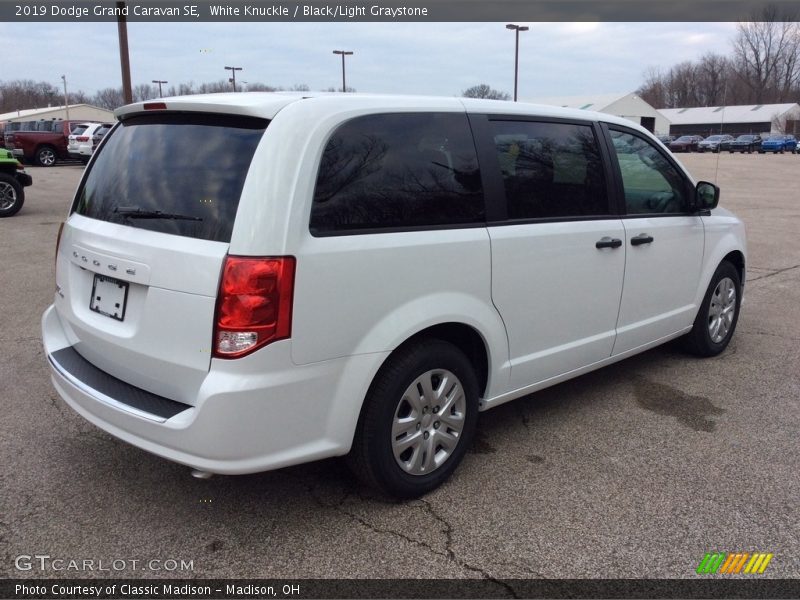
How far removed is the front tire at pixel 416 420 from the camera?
2.86 metres

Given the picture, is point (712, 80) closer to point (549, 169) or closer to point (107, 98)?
point (107, 98)

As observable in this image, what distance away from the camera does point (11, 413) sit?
4.01 m

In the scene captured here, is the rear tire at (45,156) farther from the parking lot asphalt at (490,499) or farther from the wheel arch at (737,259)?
the wheel arch at (737,259)

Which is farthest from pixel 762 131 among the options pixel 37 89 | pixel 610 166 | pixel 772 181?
pixel 37 89

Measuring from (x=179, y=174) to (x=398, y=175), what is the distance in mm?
910

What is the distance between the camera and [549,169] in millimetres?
3635

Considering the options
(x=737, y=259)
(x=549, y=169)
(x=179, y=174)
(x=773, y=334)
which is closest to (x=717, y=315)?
(x=737, y=259)

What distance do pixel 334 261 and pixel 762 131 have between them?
91.2m

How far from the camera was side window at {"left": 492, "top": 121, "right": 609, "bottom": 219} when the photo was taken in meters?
3.41

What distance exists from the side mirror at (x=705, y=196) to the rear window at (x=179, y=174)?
3231 mm

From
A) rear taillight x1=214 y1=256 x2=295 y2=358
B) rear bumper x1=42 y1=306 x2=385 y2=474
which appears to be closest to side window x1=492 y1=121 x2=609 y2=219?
rear bumper x1=42 y1=306 x2=385 y2=474

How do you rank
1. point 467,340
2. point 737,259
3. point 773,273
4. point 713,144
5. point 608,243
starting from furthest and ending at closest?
point 713,144, point 773,273, point 737,259, point 608,243, point 467,340

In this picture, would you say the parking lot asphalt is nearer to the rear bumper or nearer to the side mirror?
the rear bumper

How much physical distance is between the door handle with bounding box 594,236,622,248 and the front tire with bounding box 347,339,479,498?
3.66 ft
